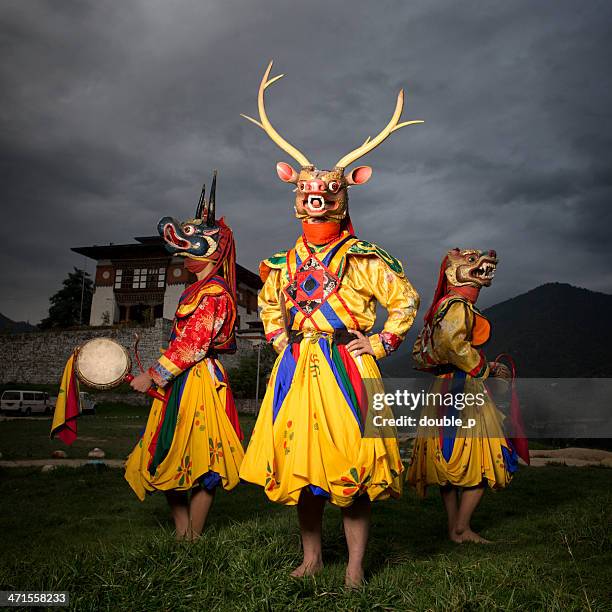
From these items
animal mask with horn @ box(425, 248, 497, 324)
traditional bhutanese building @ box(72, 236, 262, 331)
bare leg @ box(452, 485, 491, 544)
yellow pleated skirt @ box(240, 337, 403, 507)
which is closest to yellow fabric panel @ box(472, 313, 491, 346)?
animal mask with horn @ box(425, 248, 497, 324)

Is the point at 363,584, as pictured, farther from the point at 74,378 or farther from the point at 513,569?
the point at 74,378

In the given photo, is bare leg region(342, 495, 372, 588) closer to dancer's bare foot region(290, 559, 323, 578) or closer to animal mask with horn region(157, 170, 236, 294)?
dancer's bare foot region(290, 559, 323, 578)

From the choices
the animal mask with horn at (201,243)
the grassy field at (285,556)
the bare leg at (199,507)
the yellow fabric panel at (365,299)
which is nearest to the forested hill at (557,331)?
the grassy field at (285,556)

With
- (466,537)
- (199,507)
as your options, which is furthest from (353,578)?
(466,537)

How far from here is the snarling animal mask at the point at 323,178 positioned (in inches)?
133

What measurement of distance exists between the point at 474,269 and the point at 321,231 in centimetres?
184

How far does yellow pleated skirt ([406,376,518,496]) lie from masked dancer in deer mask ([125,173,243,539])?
1.60 m

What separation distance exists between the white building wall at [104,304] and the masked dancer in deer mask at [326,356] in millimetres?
34491

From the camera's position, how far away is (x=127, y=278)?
1410 inches

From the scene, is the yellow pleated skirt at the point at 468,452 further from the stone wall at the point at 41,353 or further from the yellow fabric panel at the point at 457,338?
the stone wall at the point at 41,353

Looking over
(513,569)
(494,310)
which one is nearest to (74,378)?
(513,569)

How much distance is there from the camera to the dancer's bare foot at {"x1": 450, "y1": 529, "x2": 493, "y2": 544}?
4312 mm

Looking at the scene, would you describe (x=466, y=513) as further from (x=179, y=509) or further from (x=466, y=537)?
(x=179, y=509)

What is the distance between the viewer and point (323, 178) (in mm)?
3389
